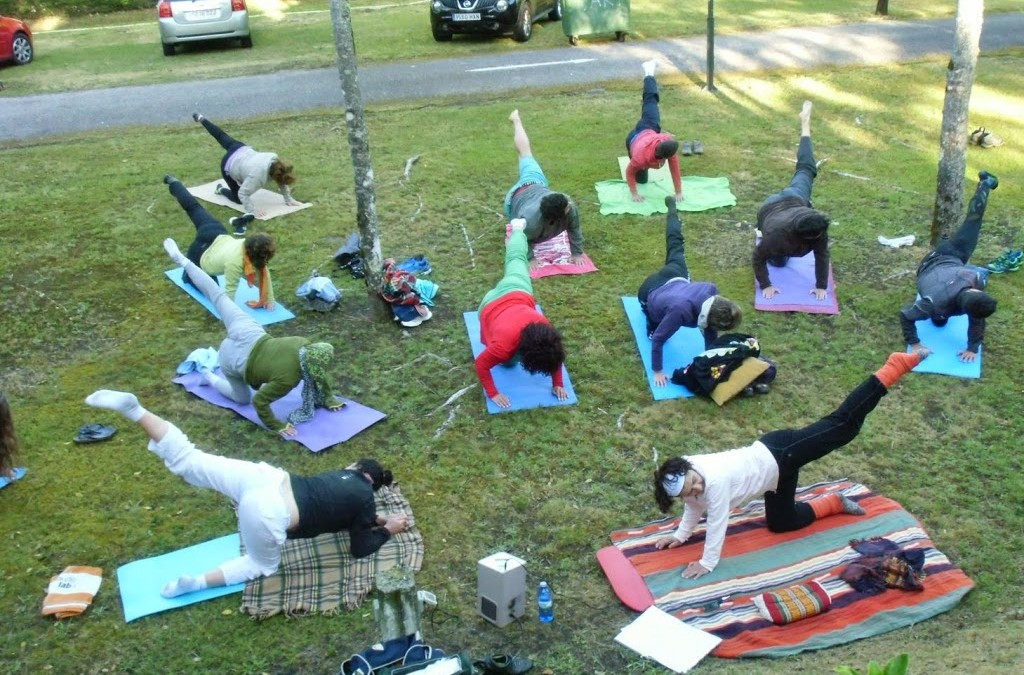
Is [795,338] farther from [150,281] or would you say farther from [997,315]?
[150,281]

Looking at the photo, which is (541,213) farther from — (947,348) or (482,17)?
(482,17)

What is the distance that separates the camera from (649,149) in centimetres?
1041

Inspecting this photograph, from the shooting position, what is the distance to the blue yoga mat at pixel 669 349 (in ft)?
24.9

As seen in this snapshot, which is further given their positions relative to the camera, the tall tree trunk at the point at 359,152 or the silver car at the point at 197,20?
the silver car at the point at 197,20

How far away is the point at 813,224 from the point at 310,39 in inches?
566

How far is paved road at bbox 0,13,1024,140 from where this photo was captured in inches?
570

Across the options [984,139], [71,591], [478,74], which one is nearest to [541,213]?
[71,591]

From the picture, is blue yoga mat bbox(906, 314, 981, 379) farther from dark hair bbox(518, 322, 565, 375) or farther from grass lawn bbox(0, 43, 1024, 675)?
dark hair bbox(518, 322, 565, 375)

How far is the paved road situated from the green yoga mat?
4.53 m

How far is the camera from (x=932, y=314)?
8.00 metres

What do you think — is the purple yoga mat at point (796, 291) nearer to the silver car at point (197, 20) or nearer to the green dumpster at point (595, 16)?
the green dumpster at point (595, 16)

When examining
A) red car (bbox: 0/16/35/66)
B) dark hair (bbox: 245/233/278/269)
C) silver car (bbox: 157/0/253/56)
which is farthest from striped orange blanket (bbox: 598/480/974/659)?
red car (bbox: 0/16/35/66)

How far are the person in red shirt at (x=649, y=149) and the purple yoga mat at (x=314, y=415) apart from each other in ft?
15.8

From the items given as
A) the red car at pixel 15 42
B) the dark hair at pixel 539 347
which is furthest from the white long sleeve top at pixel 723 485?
the red car at pixel 15 42
